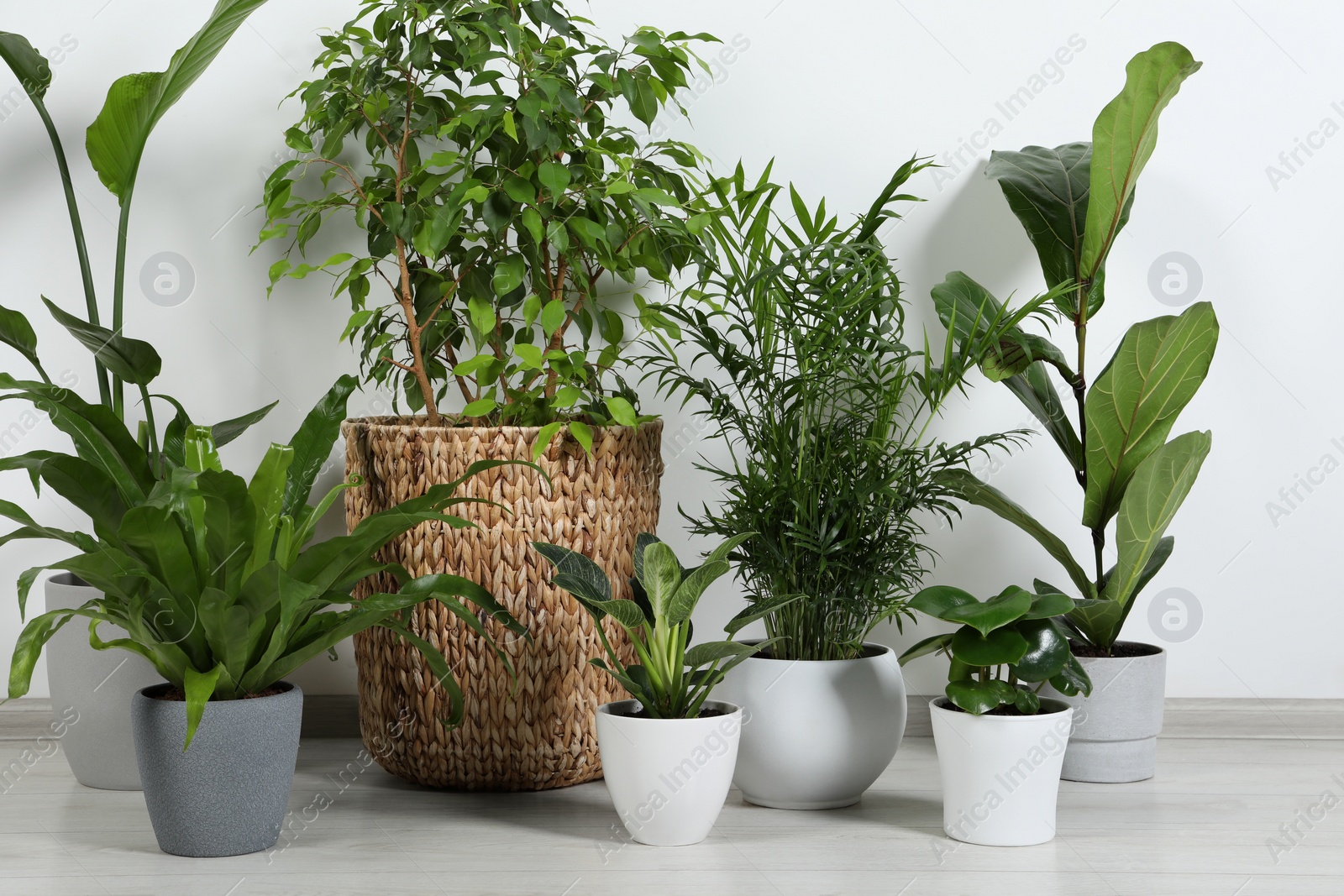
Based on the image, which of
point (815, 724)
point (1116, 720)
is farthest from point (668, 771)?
point (1116, 720)

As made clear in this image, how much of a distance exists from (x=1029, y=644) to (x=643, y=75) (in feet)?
2.91

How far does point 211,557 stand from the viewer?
1204 millimetres

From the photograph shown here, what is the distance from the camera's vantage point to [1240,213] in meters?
1.78

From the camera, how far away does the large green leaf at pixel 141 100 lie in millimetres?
1437

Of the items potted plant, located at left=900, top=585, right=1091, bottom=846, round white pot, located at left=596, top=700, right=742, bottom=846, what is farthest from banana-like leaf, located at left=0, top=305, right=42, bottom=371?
potted plant, located at left=900, top=585, right=1091, bottom=846

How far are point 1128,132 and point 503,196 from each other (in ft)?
2.83

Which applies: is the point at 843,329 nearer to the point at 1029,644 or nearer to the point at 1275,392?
the point at 1029,644

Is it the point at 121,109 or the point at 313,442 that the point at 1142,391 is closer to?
the point at 313,442

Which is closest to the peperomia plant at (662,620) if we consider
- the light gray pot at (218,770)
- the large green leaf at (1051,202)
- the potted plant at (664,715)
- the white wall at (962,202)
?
the potted plant at (664,715)

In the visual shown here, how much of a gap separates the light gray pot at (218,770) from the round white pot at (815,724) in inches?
21.7

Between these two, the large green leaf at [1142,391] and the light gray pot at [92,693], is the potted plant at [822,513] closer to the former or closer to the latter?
the large green leaf at [1142,391]

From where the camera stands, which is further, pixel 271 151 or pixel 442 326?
pixel 271 151

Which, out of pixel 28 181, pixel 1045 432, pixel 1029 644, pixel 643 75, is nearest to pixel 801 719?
pixel 1029 644

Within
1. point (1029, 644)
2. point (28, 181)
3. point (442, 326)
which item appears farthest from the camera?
point (28, 181)
